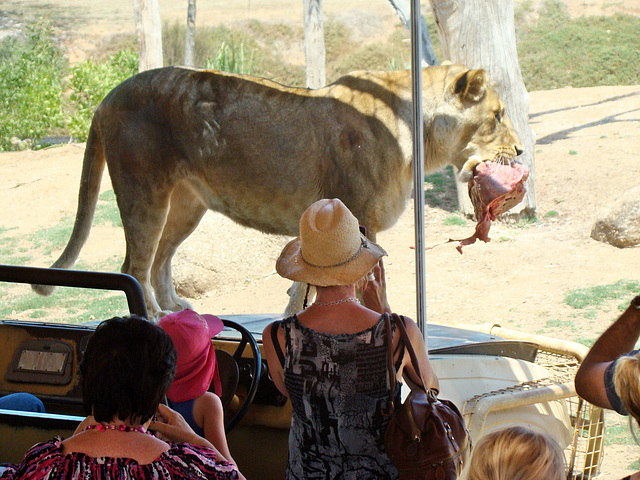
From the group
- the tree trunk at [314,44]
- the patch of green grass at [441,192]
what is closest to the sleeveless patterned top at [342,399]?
the patch of green grass at [441,192]

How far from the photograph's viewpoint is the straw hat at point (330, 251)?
1.72 m

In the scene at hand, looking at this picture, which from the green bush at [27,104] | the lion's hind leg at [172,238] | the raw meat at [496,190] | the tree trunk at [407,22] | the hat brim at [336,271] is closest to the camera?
the hat brim at [336,271]

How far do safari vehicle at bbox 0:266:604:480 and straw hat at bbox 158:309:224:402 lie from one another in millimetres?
102

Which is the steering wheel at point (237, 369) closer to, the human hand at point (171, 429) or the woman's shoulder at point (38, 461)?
the human hand at point (171, 429)

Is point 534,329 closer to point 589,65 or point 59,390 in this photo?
point 59,390

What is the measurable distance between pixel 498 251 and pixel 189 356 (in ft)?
20.5

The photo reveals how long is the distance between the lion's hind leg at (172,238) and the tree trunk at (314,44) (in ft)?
20.3

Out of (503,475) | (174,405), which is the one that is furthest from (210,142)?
(503,475)

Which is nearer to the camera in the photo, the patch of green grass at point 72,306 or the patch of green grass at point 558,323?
the patch of green grass at point 558,323

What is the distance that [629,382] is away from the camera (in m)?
1.23

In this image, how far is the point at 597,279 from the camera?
678 centimetres

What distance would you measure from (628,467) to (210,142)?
9.23 ft

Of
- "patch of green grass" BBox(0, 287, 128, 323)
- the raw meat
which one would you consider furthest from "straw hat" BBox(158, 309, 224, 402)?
"patch of green grass" BBox(0, 287, 128, 323)

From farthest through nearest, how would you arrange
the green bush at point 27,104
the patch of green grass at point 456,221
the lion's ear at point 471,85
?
the green bush at point 27,104, the patch of green grass at point 456,221, the lion's ear at point 471,85
